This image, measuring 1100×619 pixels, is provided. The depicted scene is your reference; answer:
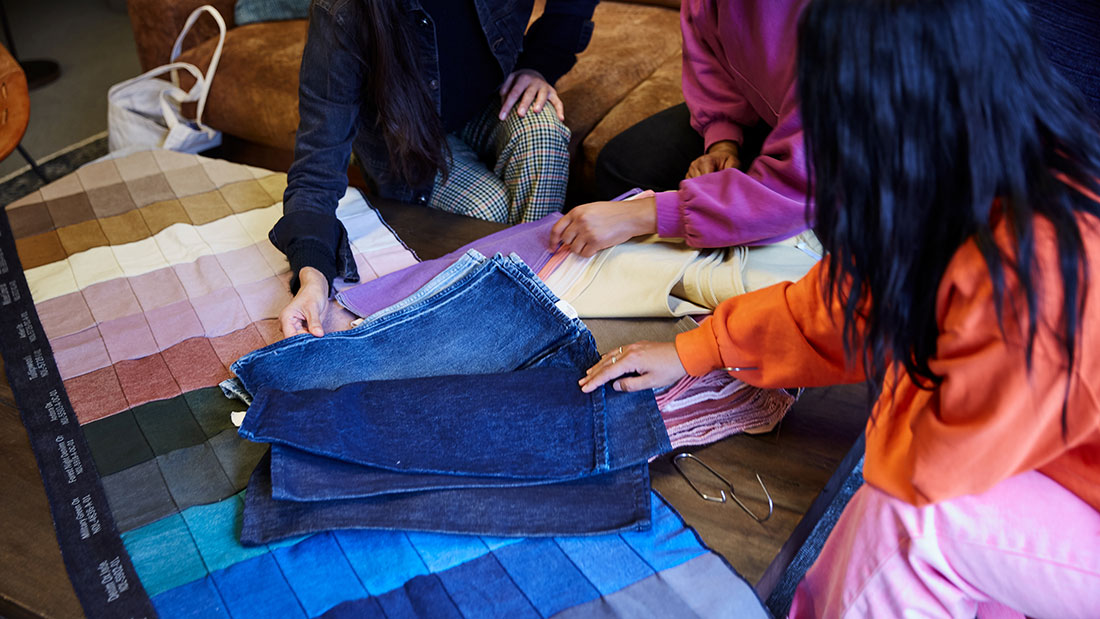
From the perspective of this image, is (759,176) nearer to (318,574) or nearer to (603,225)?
(603,225)

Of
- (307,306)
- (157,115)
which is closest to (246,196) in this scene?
(307,306)

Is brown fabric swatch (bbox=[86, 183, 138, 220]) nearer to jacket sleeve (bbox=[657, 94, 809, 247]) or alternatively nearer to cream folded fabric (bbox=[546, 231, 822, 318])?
cream folded fabric (bbox=[546, 231, 822, 318])

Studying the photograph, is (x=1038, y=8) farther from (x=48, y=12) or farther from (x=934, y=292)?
(x=48, y=12)

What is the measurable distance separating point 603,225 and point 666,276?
12cm

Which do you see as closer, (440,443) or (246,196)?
(440,443)

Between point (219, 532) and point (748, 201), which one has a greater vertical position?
point (748, 201)

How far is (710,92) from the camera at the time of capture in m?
1.40

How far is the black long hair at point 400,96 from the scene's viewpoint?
1.13 meters

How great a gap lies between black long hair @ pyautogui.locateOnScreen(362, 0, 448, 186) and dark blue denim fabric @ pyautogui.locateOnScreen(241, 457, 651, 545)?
A: 0.62m

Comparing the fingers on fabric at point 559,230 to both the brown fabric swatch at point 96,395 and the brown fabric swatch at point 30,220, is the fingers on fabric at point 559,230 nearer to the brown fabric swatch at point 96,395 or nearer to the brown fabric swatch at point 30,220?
the brown fabric swatch at point 96,395

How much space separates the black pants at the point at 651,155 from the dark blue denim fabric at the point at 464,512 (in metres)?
0.78

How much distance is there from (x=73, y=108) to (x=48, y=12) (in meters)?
1.26

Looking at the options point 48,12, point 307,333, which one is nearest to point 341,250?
point 307,333

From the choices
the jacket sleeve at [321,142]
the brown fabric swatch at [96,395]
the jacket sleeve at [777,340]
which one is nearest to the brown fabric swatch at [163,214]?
the jacket sleeve at [321,142]
